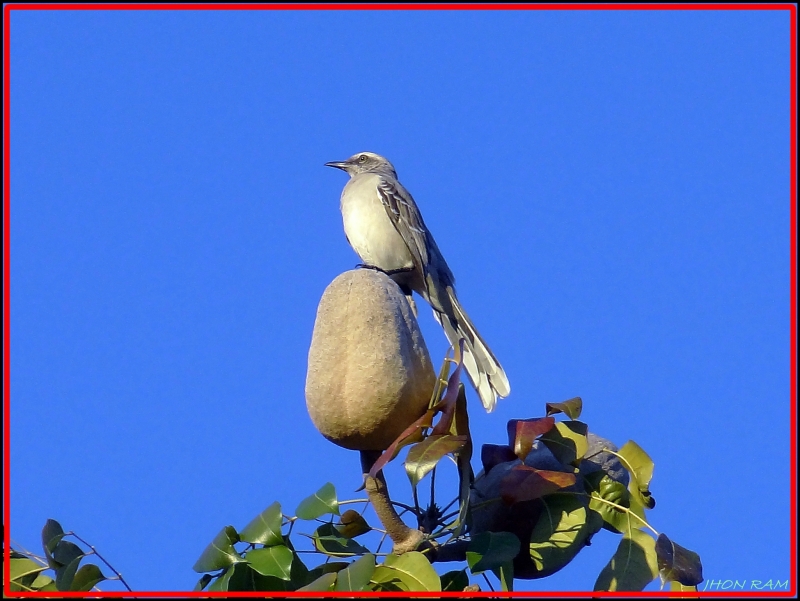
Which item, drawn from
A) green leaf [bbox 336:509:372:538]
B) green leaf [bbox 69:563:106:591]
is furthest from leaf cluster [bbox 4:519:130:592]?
green leaf [bbox 336:509:372:538]

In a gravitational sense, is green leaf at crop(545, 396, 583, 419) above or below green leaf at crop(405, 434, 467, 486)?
above

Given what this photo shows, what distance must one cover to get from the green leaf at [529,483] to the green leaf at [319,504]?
67cm

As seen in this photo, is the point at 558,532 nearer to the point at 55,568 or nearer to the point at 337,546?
the point at 337,546

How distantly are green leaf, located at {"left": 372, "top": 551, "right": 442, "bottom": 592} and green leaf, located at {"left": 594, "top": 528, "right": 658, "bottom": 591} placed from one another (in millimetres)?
754

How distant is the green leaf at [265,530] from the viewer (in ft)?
12.2

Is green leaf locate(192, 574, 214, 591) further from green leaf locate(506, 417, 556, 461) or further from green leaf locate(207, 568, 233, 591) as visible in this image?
green leaf locate(506, 417, 556, 461)

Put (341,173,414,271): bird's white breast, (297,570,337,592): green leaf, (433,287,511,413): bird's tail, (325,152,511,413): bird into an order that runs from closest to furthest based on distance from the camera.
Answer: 1. (297,570,337,592): green leaf
2. (433,287,511,413): bird's tail
3. (325,152,511,413): bird
4. (341,173,414,271): bird's white breast

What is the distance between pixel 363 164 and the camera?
383 inches

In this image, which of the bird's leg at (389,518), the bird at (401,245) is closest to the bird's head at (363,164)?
the bird at (401,245)

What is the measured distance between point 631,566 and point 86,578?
83.4 inches

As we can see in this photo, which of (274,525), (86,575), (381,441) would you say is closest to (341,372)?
(381,441)

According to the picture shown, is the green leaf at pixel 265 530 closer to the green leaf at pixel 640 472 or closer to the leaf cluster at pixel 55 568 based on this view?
the leaf cluster at pixel 55 568

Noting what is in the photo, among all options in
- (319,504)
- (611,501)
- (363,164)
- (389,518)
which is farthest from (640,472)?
(363,164)

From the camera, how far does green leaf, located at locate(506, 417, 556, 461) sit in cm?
394
